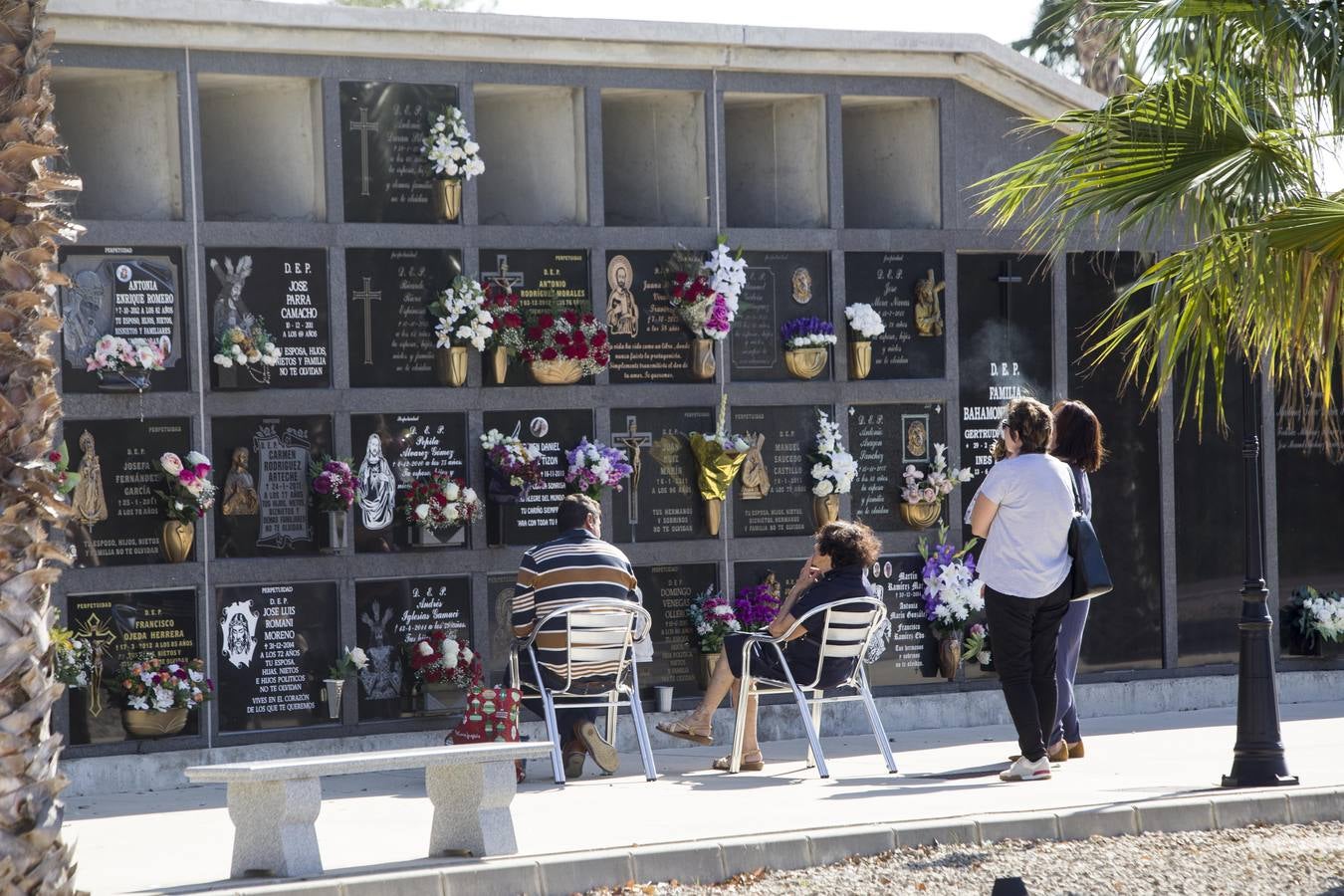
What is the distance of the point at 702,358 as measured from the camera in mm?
9445

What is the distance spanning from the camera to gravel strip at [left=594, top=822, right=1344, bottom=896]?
5.40 metres

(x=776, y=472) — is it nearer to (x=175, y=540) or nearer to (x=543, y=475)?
(x=543, y=475)

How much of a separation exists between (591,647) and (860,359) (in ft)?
9.29

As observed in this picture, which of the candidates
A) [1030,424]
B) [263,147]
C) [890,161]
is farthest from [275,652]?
[890,161]

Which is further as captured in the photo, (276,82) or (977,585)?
(977,585)

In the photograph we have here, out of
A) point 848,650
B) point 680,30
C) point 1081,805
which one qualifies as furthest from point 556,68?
point 1081,805

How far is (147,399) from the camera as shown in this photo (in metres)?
8.32

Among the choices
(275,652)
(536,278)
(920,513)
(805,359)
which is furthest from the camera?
(920,513)

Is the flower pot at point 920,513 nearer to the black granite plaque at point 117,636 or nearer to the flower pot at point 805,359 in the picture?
the flower pot at point 805,359

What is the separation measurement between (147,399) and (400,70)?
1995 millimetres

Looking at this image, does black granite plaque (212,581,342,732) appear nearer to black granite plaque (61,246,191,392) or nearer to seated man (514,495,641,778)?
black granite plaque (61,246,191,392)

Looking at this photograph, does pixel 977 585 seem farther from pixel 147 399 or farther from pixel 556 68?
pixel 147 399

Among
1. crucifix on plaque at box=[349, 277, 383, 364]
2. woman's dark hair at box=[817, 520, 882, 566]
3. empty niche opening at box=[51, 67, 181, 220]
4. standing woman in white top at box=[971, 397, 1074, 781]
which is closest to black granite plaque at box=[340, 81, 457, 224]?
crucifix on plaque at box=[349, 277, 383, 364]

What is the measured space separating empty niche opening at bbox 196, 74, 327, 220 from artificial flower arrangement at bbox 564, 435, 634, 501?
5.51 feet
